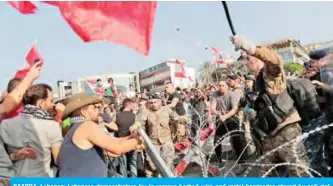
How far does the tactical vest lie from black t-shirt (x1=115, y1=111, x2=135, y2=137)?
10.7ft

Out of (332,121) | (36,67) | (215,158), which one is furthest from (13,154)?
(215,158)

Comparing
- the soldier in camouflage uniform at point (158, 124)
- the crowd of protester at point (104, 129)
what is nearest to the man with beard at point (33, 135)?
the crowd of protester at point (104, 129)

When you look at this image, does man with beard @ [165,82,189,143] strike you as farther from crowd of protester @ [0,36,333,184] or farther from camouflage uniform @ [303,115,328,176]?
camouflage uniform @ [303,115,328,176]

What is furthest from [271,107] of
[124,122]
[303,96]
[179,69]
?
[179,69]

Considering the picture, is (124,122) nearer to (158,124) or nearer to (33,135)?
(158,124)

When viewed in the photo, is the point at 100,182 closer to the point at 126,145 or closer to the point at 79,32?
the point at 126,145

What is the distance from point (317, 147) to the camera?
5.51 metres

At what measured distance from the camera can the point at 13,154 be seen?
12.7 feet

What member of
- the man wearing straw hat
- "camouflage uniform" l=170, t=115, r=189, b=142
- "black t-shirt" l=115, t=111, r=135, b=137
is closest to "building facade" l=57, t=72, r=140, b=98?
"black t-shirt" l=115, t=111, r=135, b=137

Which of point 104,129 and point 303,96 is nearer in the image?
point 303,96

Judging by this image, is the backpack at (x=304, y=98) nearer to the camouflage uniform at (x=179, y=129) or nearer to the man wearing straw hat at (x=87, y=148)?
the man wearing straw hat at (x=87, y=148)

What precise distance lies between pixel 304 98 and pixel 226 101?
262cm

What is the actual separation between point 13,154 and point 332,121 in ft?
9.05

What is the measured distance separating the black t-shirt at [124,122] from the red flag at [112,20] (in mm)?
4382
